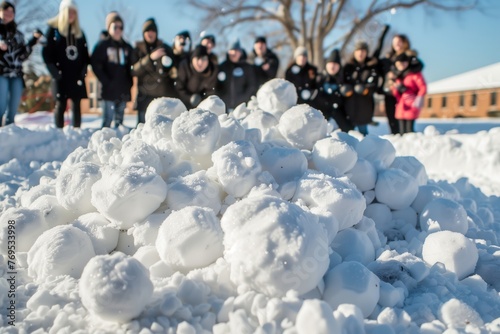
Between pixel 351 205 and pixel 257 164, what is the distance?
1.46 feet

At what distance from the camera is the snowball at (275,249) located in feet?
4.95

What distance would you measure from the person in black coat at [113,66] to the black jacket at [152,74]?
0.12 m

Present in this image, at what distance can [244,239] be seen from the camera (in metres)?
1.58

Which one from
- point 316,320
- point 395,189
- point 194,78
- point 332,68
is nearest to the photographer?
point 316,320

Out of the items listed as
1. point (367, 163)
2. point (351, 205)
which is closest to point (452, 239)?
point (351, 205)

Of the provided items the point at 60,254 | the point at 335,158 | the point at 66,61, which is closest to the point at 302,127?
the point at 335,158

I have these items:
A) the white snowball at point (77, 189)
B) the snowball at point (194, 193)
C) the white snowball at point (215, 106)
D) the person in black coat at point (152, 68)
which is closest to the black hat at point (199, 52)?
the person in black coat at point (152, 68)

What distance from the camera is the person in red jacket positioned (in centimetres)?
643

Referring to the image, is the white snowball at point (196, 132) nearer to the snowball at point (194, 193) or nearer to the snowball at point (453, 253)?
the snowball at point (194, 193)

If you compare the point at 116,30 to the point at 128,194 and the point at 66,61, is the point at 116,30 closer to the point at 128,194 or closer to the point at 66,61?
the point at 66,61

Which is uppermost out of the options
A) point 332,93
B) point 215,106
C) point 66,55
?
point 66,55

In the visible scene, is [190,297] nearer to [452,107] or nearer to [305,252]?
[305,252]

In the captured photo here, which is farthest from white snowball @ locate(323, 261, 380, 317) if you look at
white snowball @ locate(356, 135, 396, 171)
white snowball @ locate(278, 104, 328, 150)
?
white snowball @ locate(356, 135, 396, 171)

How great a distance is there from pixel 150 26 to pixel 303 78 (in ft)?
6.57
